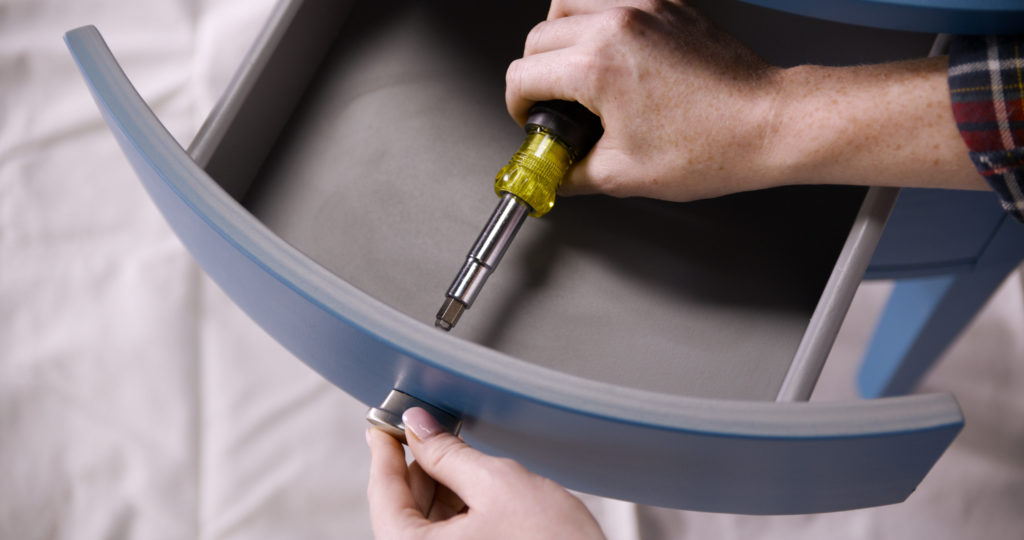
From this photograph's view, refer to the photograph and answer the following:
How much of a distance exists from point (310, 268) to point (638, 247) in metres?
0.22

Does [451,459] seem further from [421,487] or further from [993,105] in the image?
[993,105]

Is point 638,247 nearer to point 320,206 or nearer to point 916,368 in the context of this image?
point 320,206

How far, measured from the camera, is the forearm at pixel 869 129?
35 centimetres

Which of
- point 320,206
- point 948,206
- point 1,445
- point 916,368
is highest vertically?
point 916,368

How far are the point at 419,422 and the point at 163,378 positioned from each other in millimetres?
500

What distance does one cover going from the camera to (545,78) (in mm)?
386

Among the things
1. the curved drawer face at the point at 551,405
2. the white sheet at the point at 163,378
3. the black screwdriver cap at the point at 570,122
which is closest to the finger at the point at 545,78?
the black screwdriver cap at the point at 570,122

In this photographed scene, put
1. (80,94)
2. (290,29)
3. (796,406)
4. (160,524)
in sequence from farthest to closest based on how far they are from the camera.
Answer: (80,94)
(160,524)
(290,29)
(796,406)

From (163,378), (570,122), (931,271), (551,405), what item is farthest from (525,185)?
(163,378)

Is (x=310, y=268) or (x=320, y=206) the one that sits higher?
(x=320, y=206)

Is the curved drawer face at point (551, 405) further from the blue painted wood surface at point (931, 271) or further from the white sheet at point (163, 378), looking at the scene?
the white sheet at point (163, 378)

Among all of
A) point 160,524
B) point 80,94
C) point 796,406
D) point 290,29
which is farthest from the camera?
point 80,94

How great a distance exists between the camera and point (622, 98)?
378 mm

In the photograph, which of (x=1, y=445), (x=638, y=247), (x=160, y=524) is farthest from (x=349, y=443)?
(x=638, y=247)
